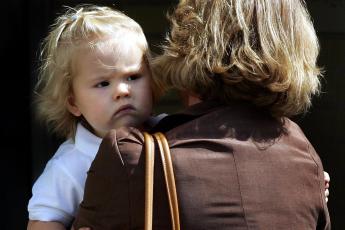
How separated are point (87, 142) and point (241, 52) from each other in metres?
0.65

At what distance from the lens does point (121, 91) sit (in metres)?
1.98

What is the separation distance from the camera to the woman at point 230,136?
5.15ft

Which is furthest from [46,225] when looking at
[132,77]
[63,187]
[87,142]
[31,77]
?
[31,77]

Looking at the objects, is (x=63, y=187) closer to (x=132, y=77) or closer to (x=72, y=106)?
(x=72, y=106)

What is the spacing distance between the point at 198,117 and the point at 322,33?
2578mm

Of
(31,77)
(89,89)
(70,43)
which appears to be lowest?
(31,77)

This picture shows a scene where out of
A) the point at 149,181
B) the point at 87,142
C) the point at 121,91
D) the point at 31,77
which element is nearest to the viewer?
the point at 149,181

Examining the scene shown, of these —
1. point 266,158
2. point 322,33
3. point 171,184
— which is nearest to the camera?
point 171,184

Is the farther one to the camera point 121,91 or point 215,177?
point 121,91

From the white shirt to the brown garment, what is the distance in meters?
0.35

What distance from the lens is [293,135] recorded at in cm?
175

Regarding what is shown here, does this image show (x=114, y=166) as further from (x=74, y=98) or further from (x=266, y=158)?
(x=74, y=98)

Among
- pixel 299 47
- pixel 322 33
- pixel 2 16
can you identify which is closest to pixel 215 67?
pixel 299 47

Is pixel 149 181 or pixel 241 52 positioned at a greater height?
pixel 241 52
